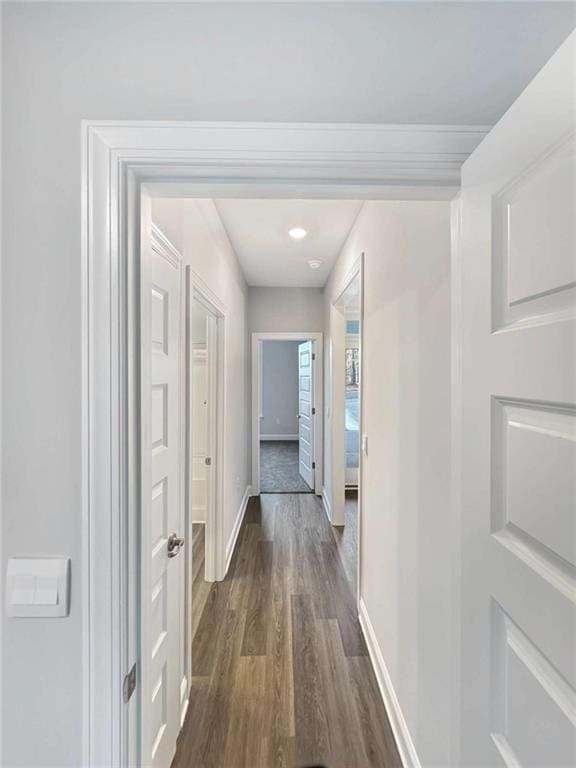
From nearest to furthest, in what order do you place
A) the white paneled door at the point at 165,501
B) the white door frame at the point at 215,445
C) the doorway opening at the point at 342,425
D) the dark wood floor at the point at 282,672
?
the white paneled door at the point at 165,501, the dark wood floor at the point at 282,672, the white door frame at the point at 215,445, the doorway opening at the point at 342,425

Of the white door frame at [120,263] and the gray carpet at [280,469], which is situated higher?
the white door frame at [120,263]

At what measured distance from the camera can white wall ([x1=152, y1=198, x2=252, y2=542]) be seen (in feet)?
5.03

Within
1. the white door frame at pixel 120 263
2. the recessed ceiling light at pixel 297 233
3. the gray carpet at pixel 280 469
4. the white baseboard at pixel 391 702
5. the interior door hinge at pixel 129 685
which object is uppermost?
the recessed ceiling light at pixel 297 233

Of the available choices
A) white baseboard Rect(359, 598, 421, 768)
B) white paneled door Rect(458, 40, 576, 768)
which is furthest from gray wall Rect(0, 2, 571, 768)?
white baseboard Rect(359, 598, 421, 768)

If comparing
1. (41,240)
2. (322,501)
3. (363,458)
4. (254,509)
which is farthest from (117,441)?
(322,501)

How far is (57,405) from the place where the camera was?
762mm

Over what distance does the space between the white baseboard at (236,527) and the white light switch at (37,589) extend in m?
2.26

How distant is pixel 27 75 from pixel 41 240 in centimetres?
34

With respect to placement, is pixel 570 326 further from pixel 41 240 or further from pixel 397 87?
pixel 41 240

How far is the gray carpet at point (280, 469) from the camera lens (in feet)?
16.6

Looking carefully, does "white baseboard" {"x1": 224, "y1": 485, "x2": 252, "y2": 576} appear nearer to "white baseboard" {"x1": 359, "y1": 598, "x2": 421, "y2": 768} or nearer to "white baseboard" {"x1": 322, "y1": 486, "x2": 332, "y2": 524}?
"white baseboard" {"x1": 322, "y1": 486, "x2": 332, "y2": 524}

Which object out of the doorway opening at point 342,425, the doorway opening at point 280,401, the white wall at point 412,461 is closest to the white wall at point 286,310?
the doorway opening at point 342,425

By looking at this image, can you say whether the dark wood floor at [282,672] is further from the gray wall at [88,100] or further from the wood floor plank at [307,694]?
the gray wall at [88,100]

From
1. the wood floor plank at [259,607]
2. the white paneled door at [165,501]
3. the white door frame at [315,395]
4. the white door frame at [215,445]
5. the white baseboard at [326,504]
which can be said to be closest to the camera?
the white paneled door at [165,501]
